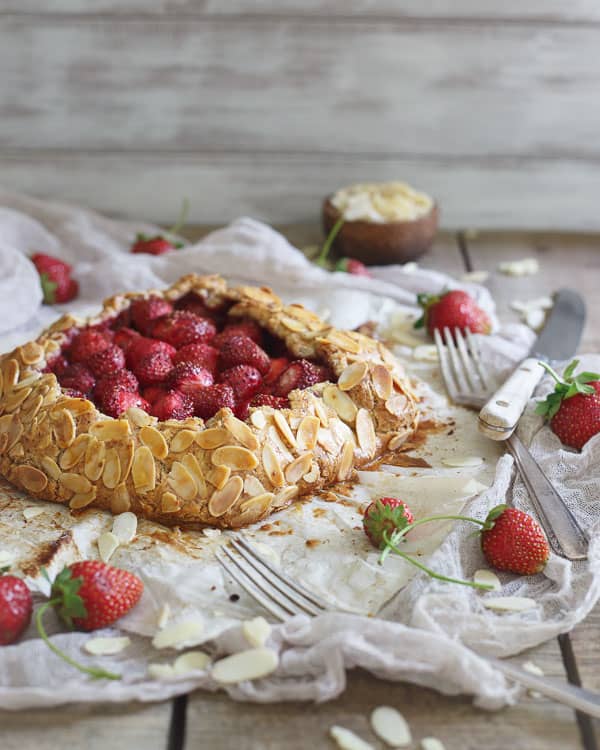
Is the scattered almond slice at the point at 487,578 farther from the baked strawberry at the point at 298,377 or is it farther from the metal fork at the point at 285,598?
the baked strawberry at the point at 298,377

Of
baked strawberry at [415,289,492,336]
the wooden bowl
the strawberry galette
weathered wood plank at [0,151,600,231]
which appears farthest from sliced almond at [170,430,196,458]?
weathered wood plank at [0,151,600,231]

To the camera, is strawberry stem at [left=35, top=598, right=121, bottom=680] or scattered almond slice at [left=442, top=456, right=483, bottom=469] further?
scattered almond slice at [left=442, top=456, right=483, bottom=469]

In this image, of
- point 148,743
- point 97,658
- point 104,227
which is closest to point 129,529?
point 97,658

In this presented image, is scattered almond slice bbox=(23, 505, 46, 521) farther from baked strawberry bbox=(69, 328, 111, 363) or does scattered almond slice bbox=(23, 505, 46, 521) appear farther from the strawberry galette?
baked strawberry bbox=(69, 328, 111, 363)

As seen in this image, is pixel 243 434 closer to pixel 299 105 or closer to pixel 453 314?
pixel 453 314

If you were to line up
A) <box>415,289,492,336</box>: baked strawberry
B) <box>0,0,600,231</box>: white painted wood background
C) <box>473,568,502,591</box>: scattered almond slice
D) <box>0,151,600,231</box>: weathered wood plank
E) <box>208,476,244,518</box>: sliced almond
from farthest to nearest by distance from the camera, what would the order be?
<box>0,151,600,231</box>: weathered wood plank
<box>0,0,600,231</box>: white painted wood background
<box>415,289,492,336</box>: baked strawberry
<box>208,476,244,518</box>: sliced almond
<box>473,568,502,591</box>: scattered almond slice

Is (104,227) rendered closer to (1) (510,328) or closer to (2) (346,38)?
(2) (346,38)
